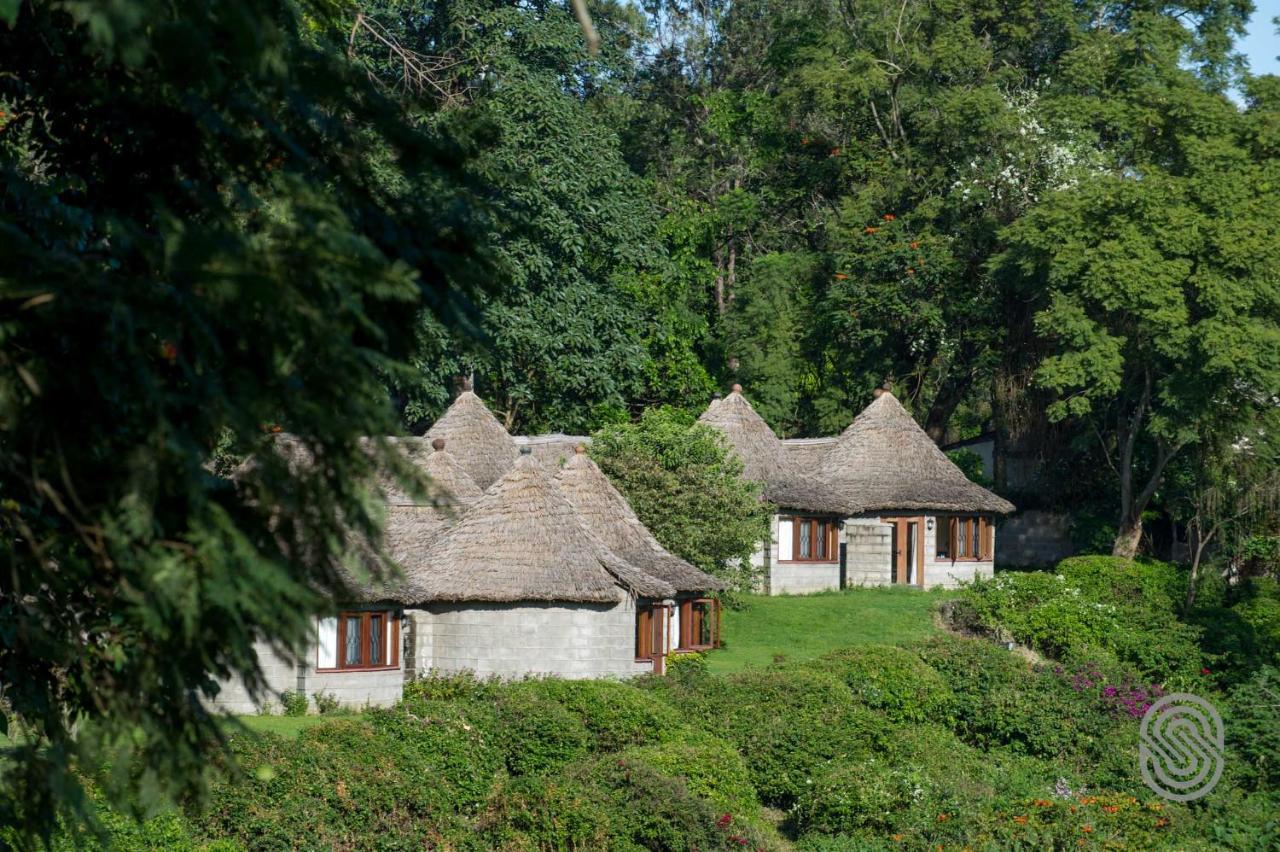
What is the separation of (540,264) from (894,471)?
39.2 ft

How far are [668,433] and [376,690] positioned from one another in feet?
39.9

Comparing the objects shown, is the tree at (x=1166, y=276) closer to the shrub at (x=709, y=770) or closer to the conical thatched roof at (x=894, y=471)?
the conical thatched roof at (x=894, y=471)

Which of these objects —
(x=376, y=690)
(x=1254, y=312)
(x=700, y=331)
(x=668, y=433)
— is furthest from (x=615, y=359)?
(x=376, y=690)

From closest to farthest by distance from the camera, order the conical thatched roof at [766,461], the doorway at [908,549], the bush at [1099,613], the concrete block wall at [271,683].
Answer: the concrete block wall at [271,683] < the bush at [1099,613] < the conical thatched roof at [766,461] < the doorway at [908,549]

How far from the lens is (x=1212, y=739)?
29859mm

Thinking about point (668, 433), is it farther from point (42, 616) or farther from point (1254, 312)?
point (42, 616)

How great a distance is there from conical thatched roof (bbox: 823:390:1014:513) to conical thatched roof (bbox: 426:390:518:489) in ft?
32.5

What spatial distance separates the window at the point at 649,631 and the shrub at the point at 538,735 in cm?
654

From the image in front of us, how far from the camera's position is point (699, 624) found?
36.5 metres

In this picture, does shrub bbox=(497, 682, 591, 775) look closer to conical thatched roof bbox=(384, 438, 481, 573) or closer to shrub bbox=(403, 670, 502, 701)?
shrub bbox=(403, 670, 502, 701)

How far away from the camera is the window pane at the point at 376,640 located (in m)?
30.1

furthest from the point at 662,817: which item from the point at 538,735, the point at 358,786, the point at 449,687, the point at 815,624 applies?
the point at 815,624

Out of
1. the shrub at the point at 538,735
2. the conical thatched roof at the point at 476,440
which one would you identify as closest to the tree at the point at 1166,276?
the conical thatched roof at the point at 476,440

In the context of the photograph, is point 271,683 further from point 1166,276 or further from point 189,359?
point 1166,276
